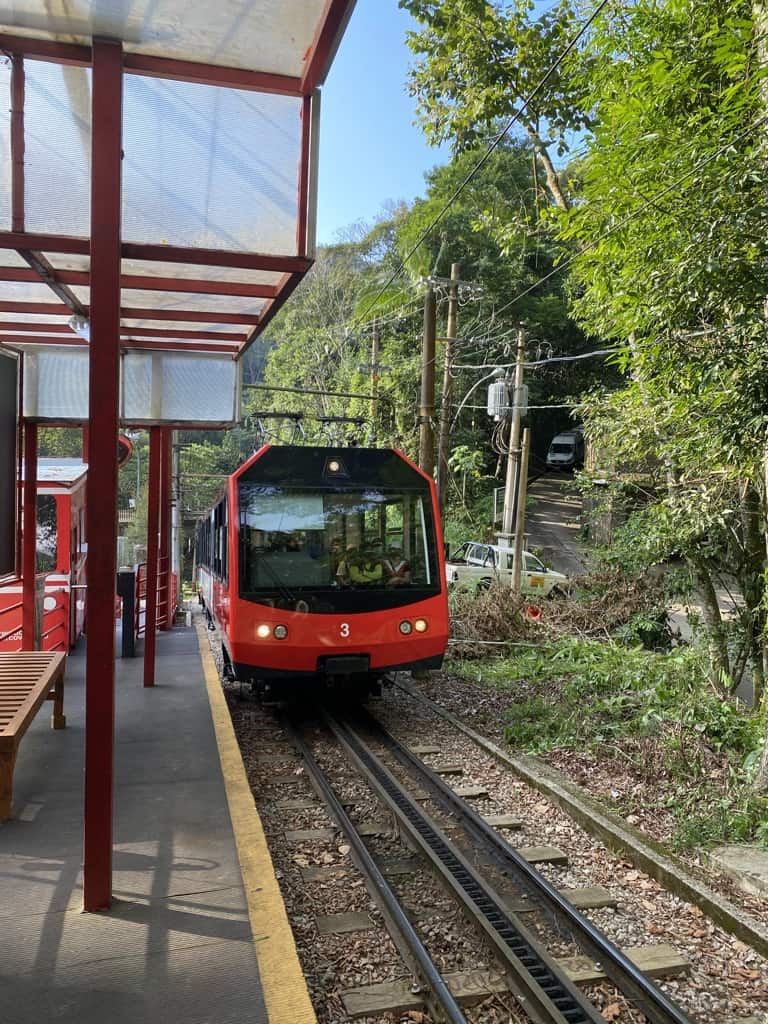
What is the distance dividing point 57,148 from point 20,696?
11.3 feet

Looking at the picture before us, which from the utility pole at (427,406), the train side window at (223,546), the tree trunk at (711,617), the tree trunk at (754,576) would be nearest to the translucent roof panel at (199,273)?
the train side window at (223,546)

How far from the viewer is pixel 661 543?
30.4 ft

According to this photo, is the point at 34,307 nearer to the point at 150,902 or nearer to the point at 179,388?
the point at 179,388

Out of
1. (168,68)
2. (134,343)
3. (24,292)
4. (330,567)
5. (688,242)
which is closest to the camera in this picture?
(168,68)

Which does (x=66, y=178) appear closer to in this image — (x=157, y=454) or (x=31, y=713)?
(x=31, y=713)

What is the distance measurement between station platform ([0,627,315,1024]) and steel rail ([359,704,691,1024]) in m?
1.61

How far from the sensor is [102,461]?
3459 millimetres

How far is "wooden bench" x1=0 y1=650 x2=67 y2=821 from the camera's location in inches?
172

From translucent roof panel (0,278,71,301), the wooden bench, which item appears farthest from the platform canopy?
the wooden bench

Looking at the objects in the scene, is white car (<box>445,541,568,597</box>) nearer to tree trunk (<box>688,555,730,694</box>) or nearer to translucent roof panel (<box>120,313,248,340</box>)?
tree trunk (<box>688,555,730,694</box>)

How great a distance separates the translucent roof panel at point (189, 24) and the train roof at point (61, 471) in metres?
5.58

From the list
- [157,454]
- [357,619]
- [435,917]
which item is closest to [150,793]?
[435,917]

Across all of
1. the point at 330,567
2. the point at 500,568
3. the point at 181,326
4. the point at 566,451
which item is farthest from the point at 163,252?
the point at 566,451

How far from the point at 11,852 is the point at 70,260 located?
3508 millimetres
